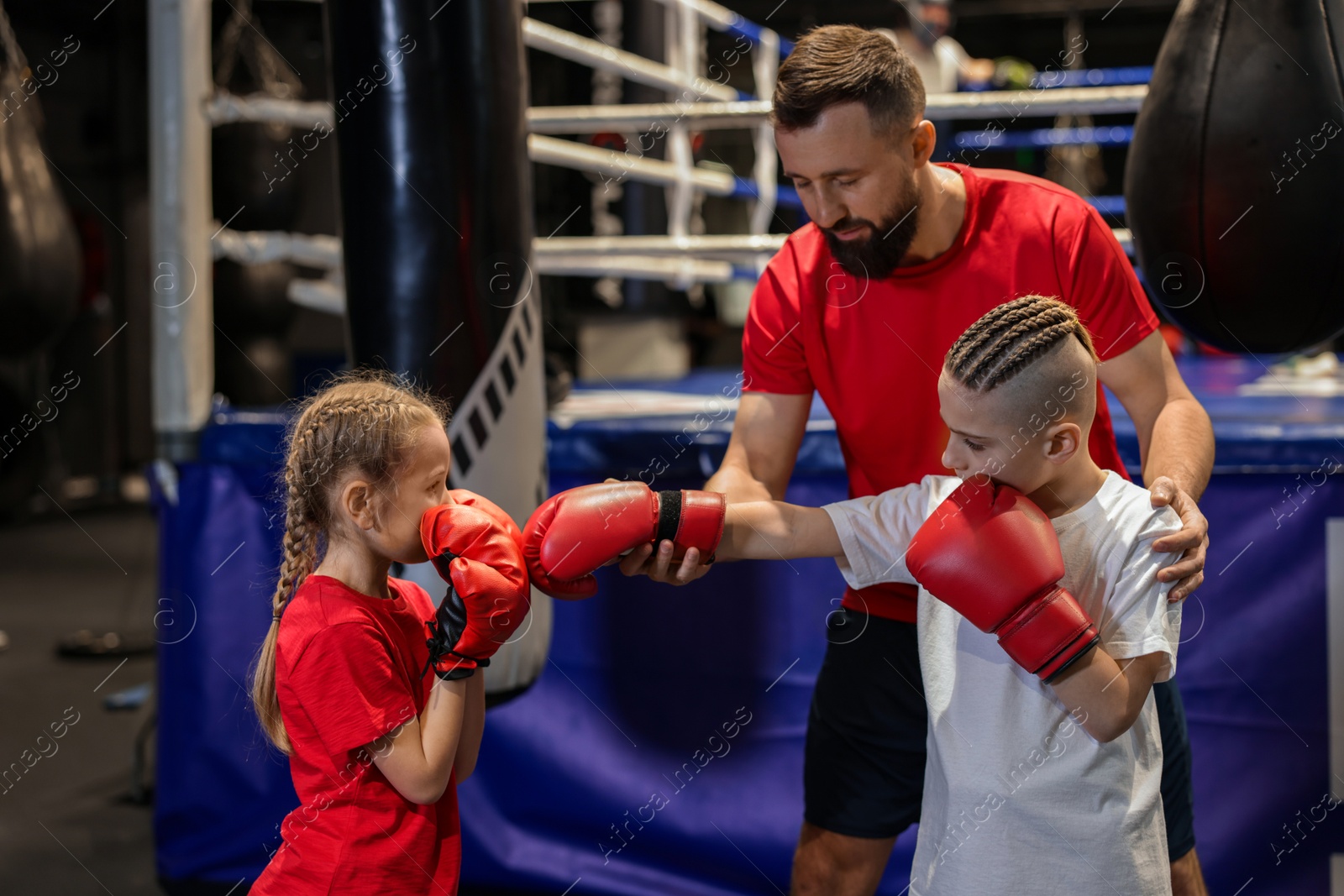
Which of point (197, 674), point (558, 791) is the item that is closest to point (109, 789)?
point (197, 674)

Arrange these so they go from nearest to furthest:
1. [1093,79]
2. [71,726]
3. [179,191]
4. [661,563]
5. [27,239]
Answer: [661,563]
[179,191]
[27,239]
[71,726]
[1093,79]

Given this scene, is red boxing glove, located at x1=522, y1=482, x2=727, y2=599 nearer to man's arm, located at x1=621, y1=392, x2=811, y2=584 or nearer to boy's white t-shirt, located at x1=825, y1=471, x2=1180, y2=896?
man's arm, located at x1=621, y1=392, x2=811, y2=584

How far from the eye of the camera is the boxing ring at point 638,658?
1.76 meters

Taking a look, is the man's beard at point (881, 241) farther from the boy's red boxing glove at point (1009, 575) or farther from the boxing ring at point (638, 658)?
the boxing ring at point (638, 658)

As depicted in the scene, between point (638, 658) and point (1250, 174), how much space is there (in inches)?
49.7

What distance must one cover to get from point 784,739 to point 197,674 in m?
1.12

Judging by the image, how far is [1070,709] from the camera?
3.34ft

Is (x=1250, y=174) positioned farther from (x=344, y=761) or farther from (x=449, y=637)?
(x=344, y=761)

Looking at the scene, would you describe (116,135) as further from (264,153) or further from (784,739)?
(784,739)

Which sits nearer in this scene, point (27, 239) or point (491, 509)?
point (491, 509)

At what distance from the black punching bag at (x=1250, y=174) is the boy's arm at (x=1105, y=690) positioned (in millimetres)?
565

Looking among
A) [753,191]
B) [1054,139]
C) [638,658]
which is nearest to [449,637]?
[638,658]

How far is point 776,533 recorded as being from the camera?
126 cm

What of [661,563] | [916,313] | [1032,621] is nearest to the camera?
[1032,621]
